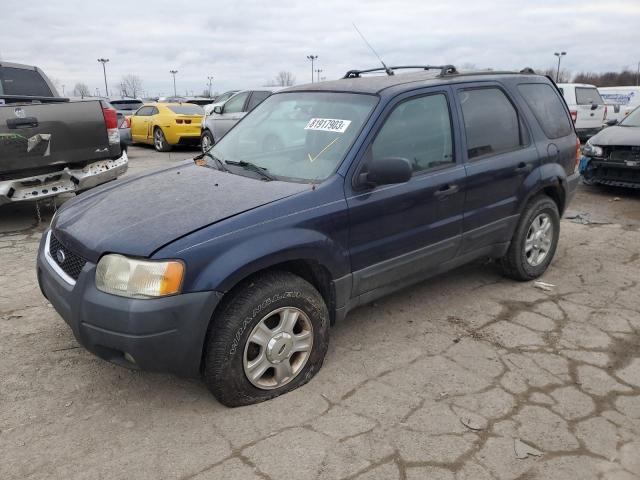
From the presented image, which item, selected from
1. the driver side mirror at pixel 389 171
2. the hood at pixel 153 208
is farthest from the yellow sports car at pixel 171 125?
the driver side mirror at pixel 389 171

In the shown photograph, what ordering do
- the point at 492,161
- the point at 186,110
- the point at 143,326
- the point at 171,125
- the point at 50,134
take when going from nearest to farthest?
1. the point at 143,326
2. the point at 492,161
3. the point at 50,134
4. the point at 171,125
5. the point at 186,110

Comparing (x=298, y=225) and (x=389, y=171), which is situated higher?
(x=389, y=171)

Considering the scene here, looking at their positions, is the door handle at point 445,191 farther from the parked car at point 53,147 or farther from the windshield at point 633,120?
the windshield at point 633,120

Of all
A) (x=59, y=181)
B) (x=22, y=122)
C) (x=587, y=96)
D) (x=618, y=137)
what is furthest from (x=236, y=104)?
(x=587, y=96)

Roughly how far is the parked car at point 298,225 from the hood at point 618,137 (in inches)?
159

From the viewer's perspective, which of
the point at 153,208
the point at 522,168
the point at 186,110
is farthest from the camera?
the point at 186,110

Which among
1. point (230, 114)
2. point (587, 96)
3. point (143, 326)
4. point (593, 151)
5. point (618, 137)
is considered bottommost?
point (143, 326)

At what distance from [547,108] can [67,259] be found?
13.3 feet

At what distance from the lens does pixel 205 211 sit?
2816 mm

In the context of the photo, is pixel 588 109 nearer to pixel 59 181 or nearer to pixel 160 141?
pixel 160 141

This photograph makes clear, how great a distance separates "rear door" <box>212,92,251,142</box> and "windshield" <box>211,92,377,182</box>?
26.9ft

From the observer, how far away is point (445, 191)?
11.9ft

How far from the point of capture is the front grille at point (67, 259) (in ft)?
9.18

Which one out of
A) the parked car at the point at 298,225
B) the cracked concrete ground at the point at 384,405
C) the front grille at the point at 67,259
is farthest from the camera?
the front grille at the point at 67,259
